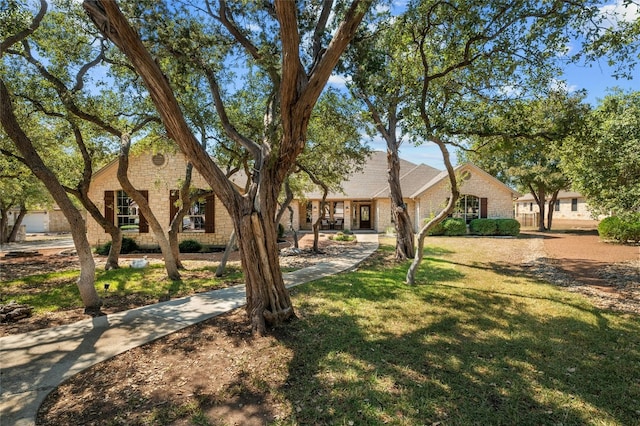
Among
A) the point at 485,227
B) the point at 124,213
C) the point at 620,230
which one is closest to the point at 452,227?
the point at 485,227

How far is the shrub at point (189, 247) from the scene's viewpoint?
51.2 ft

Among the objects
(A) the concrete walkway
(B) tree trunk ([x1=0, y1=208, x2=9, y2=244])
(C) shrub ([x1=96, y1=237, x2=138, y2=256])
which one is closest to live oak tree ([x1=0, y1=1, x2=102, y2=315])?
(A) the concrete walkway

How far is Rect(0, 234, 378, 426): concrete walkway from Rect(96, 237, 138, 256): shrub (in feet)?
35.1

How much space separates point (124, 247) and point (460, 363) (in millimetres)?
16165

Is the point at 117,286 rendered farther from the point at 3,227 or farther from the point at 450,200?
the point at 3,227

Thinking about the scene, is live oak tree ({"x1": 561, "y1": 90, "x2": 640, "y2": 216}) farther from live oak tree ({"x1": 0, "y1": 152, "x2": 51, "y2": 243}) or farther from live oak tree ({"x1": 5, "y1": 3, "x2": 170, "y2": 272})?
live oak tree ({"x1": 0, "y1": 152, "x2": 51, "y2": 243})

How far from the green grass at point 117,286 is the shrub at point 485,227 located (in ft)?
55.6

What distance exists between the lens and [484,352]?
4.42m

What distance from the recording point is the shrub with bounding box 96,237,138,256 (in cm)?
1526

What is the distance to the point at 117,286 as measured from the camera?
8367 mm

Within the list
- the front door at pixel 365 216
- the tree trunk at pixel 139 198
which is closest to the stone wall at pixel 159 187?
the tree trunk at pixel 139 198

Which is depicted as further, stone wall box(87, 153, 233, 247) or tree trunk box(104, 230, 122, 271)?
stone wall box(87, 153, 233, 247)

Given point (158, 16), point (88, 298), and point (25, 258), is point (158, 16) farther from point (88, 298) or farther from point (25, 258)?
point (25, 258)

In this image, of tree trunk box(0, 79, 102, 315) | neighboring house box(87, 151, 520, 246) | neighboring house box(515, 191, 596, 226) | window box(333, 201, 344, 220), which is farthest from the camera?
neighboring house box(515, 191, 596, 226)
